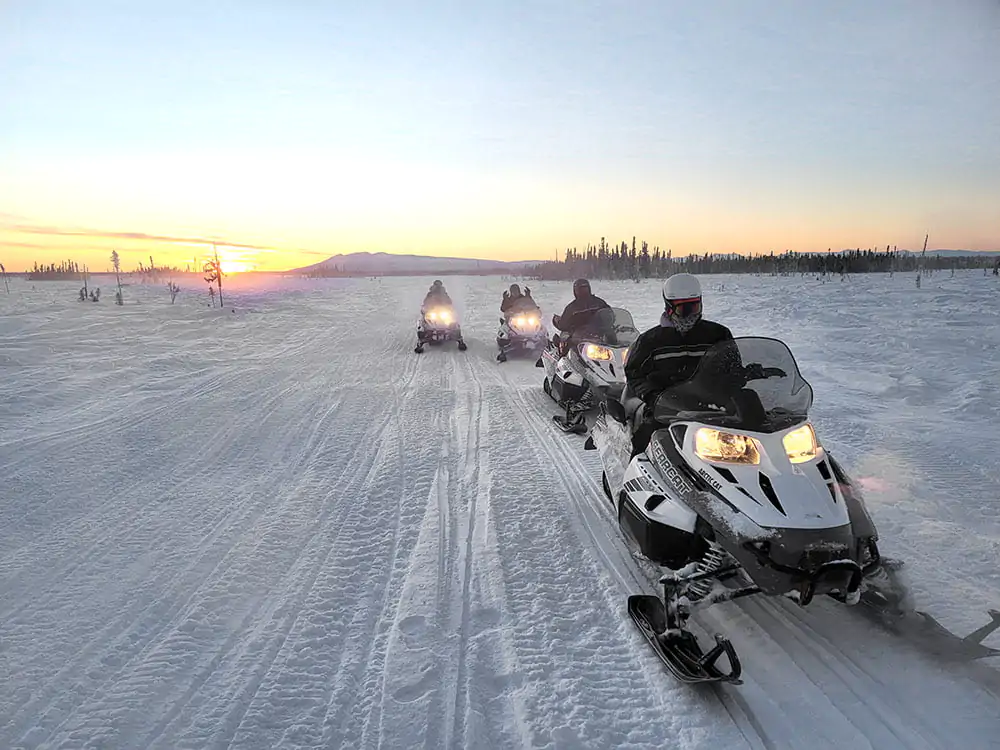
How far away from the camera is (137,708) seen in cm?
260

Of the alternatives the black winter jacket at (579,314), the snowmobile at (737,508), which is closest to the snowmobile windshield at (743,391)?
the snowmobile at (737,508)

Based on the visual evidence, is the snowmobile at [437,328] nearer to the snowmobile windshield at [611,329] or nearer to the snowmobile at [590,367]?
the snowmobile at [590,367]

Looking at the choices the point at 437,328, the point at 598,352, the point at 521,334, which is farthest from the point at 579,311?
the point at 437,328

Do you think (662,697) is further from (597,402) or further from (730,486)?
(597,402)

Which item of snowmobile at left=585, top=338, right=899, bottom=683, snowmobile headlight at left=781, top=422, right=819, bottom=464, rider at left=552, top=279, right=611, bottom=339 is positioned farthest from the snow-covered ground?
rider at left=552, top=279, right=611, bottom=339

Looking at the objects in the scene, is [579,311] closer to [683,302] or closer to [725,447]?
[683,302]

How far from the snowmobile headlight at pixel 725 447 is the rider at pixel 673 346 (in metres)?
0.99

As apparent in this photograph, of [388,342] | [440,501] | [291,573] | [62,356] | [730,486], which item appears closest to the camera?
[730,486]

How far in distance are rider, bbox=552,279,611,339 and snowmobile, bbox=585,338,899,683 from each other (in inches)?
179

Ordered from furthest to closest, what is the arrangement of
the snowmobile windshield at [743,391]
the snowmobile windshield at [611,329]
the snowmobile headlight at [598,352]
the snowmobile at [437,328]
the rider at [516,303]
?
the snowmobile at [437,328], the rider at [516,303], the snowmobile windshield at [611,329], the snowmobile headlight at [598,352], the snowmobile windshield at [743,391]

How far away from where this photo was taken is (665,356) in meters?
4.32

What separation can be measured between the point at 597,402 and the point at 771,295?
20330 mm

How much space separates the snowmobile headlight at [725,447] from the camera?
3.06 metres

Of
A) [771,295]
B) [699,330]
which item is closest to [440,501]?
[699,330]
